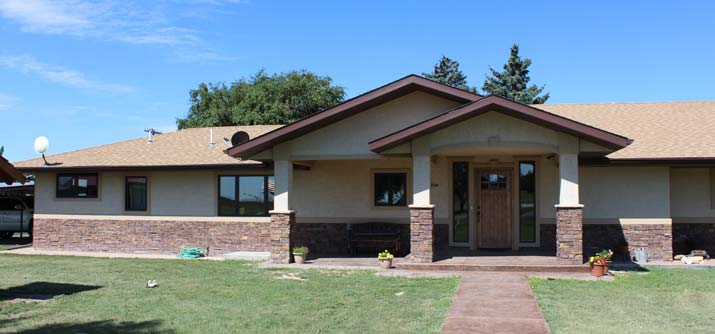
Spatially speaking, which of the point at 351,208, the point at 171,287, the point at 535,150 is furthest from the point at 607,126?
the point at 171,287

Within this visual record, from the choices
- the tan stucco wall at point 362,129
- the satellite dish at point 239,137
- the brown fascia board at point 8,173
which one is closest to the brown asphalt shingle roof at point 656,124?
the tan stucco wall at point 362,129

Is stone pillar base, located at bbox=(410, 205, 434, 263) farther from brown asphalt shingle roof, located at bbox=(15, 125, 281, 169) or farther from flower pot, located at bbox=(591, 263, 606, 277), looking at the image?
brown asphalt shingle roof, located at bbox=(15, 125, 281, 169)

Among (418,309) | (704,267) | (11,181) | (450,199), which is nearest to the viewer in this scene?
(418,309)

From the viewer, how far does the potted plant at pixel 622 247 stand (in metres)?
15.1

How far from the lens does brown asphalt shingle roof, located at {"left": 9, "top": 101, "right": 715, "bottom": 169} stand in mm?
15414

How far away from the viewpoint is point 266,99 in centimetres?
4175

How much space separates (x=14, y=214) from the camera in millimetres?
23297

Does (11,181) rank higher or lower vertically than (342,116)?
lower

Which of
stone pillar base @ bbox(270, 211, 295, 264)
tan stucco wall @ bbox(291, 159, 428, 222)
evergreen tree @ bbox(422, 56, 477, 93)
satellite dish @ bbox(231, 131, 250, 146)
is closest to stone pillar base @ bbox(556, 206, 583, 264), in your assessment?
tan stucco wall @ bbox(291, 159, 428, 222)

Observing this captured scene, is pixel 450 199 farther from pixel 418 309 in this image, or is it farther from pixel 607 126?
pixel 418 309

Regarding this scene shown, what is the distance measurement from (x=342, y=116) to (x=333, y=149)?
841 millimetres

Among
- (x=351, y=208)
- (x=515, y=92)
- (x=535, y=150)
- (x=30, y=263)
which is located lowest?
(x=30, y=263)

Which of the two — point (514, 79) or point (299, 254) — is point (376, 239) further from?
point (514, 79)

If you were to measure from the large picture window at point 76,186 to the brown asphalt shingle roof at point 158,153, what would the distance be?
49 cm
